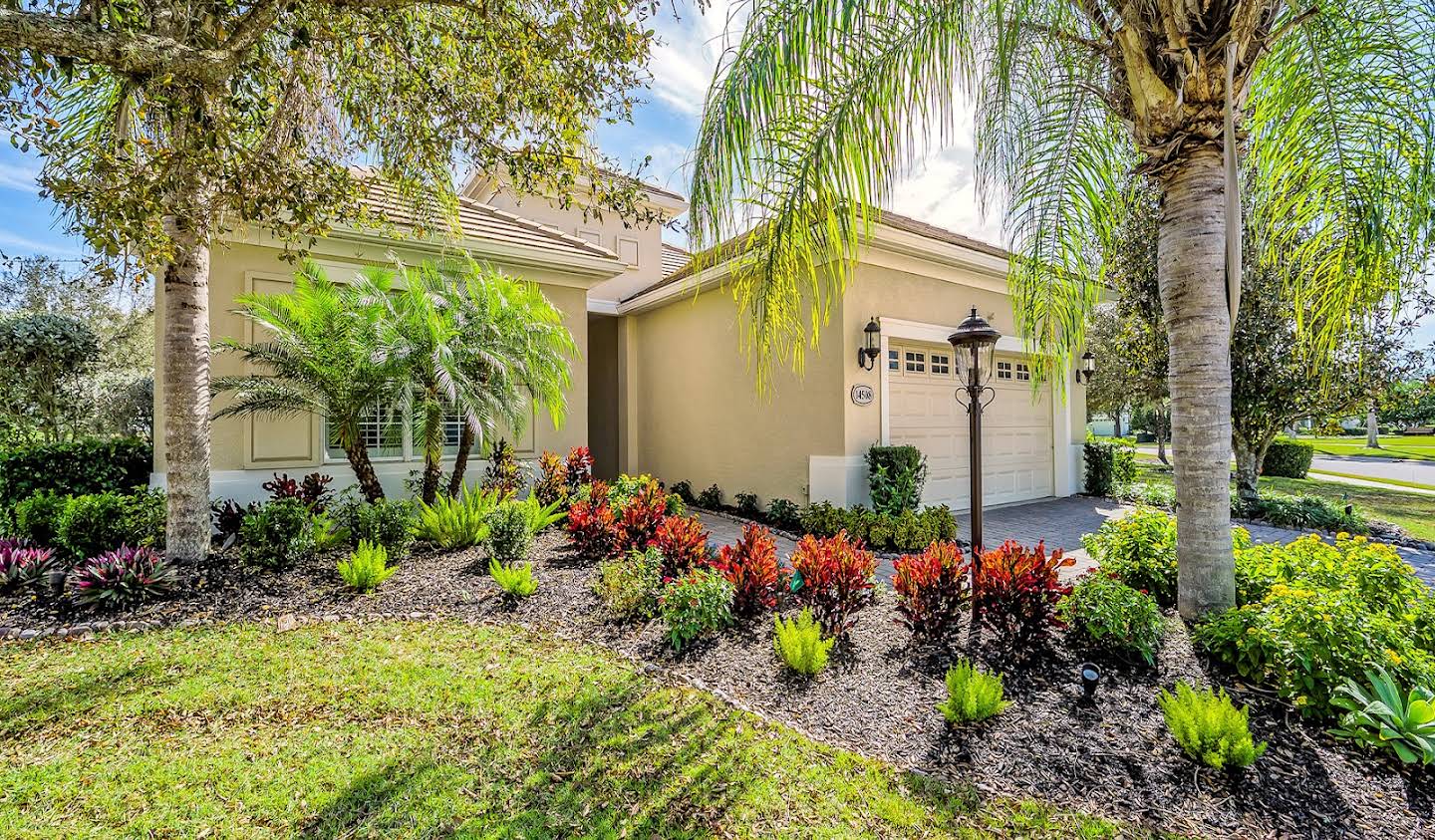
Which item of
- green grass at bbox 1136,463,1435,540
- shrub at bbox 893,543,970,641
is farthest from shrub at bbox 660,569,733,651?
green grass at bbox 1136,463,1435,540

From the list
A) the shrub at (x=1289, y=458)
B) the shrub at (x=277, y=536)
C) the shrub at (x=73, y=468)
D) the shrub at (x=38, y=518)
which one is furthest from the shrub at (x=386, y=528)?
the shrub at (x=1289, y=458)

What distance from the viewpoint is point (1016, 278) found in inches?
225

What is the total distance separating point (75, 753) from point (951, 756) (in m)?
4.41

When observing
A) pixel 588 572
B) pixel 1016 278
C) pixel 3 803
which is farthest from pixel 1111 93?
pixel 3 803

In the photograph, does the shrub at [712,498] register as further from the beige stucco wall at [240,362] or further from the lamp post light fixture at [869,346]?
the beige stucco wall at [240,362]

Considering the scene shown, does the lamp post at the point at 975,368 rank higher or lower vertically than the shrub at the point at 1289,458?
higher

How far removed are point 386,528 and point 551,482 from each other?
7.71 ft

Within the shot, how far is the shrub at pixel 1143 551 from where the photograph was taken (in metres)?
4.56

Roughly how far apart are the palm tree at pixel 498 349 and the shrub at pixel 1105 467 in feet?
33.9

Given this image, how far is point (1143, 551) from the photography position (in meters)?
4.75

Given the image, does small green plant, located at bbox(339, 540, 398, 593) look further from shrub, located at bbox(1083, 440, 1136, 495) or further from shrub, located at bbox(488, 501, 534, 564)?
shrub, located at bbox(1083, 440, 1136, 495)

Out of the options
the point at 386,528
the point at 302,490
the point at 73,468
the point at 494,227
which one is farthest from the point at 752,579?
the point at 73,468

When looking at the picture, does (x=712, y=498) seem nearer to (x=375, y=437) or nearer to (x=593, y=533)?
(x=593, y=533)

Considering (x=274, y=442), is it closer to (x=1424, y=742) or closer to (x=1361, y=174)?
(x=1424, y=742)
